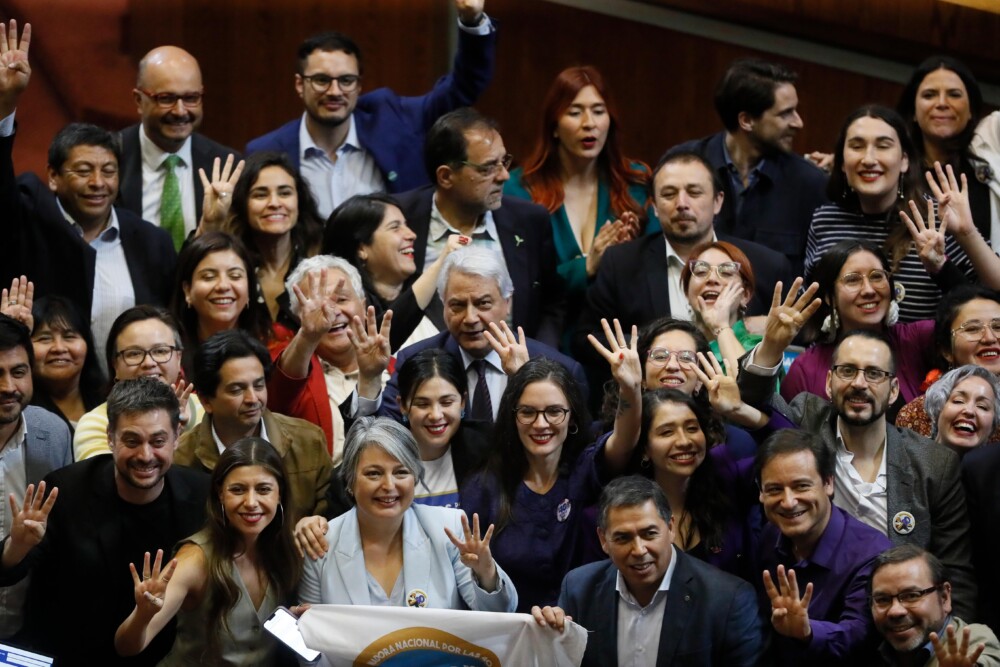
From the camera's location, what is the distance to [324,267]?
16.4 ft

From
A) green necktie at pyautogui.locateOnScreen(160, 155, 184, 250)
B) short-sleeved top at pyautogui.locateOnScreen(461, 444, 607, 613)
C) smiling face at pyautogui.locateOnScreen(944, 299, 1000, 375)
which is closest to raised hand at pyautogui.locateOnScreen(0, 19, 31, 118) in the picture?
green necktie at pyautogui.locateOnScreen(160, 155, 184, 250)

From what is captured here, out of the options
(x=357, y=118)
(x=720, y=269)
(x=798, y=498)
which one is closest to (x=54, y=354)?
(x=357, y=118)

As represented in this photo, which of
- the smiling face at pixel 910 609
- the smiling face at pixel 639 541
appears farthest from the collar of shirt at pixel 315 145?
the smiling face at pixel 910 609

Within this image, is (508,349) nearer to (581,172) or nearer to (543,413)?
(543,413)

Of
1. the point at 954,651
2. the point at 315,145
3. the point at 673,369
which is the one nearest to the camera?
the point at 954,651

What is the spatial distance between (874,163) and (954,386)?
101cm

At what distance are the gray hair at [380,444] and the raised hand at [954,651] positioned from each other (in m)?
1.27

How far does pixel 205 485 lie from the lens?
14.3 ft

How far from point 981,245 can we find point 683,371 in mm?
1062

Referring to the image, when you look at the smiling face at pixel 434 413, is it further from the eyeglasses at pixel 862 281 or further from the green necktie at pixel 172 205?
the green necktie at pixel 172 205

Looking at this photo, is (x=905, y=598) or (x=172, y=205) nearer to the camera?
(x=905, y=598)

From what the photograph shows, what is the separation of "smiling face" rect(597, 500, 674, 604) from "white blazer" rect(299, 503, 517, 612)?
0.28 metres

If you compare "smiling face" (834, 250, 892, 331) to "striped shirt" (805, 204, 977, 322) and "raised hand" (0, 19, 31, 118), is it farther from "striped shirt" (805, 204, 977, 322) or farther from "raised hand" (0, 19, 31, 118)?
"raised hand" (0, 19, 31, 118)

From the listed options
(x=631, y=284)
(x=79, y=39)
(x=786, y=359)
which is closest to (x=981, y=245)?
(x=786, y=359)
